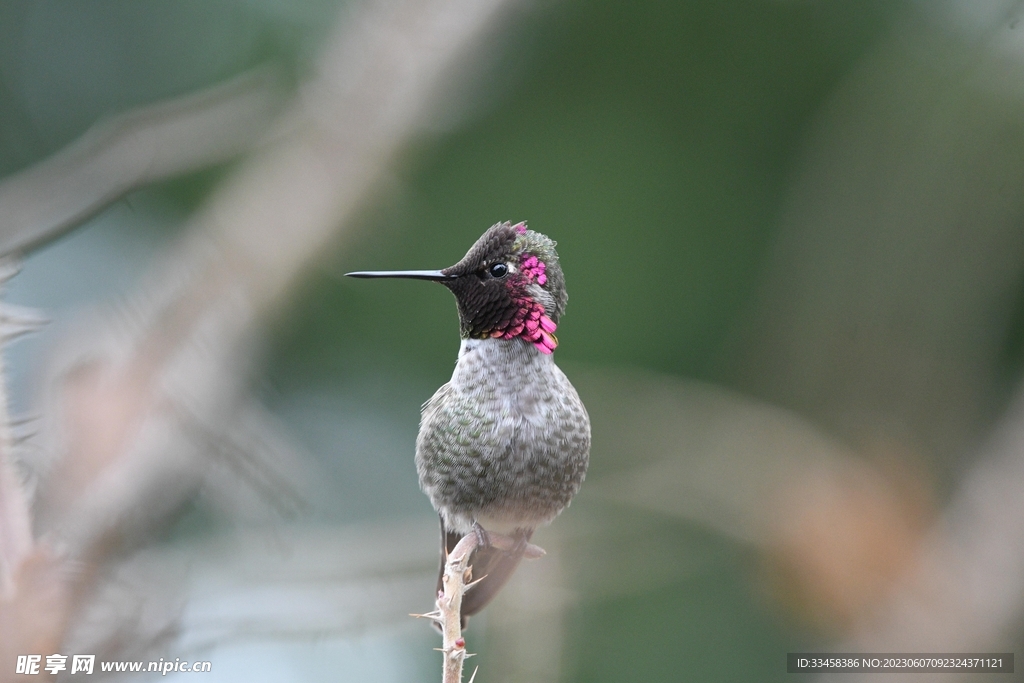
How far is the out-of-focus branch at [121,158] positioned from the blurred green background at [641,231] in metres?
0.69

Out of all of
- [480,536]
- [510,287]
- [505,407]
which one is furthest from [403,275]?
[480,536]

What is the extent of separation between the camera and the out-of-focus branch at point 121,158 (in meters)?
1.87

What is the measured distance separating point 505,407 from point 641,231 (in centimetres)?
327

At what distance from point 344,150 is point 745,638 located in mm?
3270

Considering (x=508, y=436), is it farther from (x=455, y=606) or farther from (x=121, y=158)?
(x=121, y=158)

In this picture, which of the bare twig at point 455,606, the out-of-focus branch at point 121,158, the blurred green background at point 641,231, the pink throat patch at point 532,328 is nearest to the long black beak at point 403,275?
the pink throat patch at point 532,328

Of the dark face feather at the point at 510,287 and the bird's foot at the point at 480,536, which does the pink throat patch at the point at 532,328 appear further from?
the bird's foot at the point at 480,536

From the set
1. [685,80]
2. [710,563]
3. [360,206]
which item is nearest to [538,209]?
[360,206]

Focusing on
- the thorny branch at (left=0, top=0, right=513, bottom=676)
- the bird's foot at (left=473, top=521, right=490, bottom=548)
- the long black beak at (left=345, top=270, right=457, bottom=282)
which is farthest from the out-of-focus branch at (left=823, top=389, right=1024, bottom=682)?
the long black beak at (left=345, top=270, right=457, bottom=282)

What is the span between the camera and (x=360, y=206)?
13.9 feet

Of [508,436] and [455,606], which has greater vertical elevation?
[508,436]

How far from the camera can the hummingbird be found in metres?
1.13

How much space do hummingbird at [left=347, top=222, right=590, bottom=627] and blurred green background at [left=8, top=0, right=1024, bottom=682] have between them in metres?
2.25

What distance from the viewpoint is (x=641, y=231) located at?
436 cm
